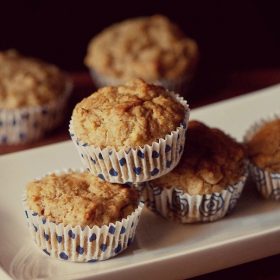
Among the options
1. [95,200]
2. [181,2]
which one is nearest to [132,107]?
[95,200]

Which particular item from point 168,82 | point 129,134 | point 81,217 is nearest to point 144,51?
point 168,82

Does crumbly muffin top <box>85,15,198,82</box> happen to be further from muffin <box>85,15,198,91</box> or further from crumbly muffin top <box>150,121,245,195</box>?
crumbly muffin top <box>150,121,245,195</box>

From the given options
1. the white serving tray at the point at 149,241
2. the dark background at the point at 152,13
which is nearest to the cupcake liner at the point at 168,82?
the dark background at the point at 152,13

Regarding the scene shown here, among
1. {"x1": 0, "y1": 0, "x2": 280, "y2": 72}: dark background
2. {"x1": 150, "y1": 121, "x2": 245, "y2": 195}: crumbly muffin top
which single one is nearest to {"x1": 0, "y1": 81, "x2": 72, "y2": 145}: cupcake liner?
{"x1": 0, "y1": 0, "x2": 280, "y2": 72}: dark background

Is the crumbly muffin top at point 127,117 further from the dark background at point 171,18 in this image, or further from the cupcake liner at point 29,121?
the dark background at point 171,18

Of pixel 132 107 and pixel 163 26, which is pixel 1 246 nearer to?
pixel 132 107
